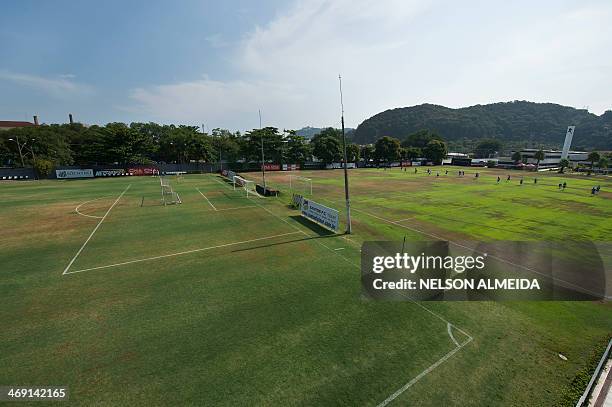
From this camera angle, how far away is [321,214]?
25.1 metres

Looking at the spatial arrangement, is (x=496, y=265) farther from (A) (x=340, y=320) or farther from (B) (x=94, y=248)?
(B) (x=94, y=248)

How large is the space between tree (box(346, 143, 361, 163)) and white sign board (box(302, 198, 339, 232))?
75328 millimetres

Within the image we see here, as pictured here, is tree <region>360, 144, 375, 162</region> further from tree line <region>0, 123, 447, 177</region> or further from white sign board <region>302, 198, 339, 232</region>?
white sign board <region>302, 198, 339, 232</region>

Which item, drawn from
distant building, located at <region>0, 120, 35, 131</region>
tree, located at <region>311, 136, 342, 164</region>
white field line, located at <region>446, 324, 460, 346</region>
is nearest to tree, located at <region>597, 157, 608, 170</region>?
tree, located at <region>311, 136, 342, 164</region>

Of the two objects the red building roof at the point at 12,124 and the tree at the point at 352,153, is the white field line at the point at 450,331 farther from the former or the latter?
the red building roof at the point at 12,124

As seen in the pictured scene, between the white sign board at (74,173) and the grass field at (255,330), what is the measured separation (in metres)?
61.2

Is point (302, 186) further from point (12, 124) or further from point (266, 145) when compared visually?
point (12, 124)

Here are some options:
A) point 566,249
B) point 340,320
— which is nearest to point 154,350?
point 340,320

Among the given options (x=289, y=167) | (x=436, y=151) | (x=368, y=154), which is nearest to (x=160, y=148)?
(x=289, y=167)

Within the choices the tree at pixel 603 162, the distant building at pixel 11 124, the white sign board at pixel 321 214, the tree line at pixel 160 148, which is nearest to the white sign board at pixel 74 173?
the tree line at pixel 160 148

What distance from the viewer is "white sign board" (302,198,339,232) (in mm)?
22983

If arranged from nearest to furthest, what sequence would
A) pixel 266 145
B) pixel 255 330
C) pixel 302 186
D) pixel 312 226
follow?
pixel 255 330
pixel 312 226
pixel 302 186
pixel 266 145

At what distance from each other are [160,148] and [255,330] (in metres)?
99.2

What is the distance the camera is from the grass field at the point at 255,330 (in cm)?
794
